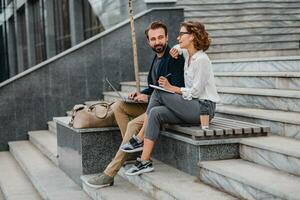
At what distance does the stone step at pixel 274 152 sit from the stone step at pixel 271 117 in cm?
12

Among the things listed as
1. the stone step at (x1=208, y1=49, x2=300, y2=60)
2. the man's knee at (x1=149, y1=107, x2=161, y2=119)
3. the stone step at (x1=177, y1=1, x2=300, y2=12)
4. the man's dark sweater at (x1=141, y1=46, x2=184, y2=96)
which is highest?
the stone step at (x1=177, y1=1, x2=300, y2=12)

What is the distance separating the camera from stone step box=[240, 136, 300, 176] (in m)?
4.32

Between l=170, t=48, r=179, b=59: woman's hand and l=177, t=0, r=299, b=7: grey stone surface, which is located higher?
l=177, t=0, r=299, b=7: grey stone surface

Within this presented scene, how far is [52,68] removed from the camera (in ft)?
34.3

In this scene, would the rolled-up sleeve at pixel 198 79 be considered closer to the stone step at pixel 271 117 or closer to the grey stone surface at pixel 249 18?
the stone step at pixel 271 117

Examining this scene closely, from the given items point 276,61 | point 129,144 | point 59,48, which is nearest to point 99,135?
point 129,144

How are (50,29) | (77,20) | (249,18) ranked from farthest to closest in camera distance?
(50,29), (77,20), (249,18)

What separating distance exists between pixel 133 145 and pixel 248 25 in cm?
653

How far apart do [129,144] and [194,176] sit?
2.66ft

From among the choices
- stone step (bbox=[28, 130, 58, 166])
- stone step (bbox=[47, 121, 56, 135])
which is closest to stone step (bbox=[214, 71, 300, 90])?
stone step (bbox=[28, 130, 58, 166])

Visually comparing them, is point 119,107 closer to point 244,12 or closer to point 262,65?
point 262,65

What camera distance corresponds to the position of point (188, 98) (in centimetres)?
518

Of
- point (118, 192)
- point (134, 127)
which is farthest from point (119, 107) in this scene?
point (118, 192)

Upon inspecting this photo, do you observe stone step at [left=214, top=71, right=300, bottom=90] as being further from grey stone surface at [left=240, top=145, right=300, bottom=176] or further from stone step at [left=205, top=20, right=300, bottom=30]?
stone step at [left=205, top=20, right=300, bottom=30]
